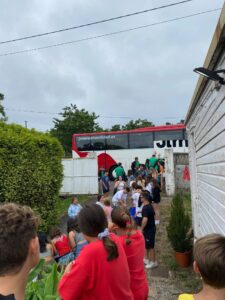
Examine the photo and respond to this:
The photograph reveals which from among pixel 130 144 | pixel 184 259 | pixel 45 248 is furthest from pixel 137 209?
pixel 130 144

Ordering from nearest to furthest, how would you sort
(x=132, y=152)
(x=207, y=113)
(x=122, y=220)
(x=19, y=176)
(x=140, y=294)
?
(x=140, y=294) < (x=122, y=220) < (x=207, y=113) < (x=19, y=176) < (x=132, y=152)

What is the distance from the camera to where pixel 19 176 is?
26.5 ft

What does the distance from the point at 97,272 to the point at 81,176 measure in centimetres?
1581

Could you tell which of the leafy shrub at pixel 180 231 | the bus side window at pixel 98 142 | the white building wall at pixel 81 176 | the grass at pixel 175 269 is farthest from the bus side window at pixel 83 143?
the leafy shrub at pixel 180 231

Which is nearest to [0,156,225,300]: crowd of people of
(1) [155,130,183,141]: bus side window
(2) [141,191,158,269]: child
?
(2) [141,191,158,269]: child

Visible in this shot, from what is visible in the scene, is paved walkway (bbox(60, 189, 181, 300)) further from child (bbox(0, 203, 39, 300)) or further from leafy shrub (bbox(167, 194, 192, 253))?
child (bbox(0, 203, 39, 300))

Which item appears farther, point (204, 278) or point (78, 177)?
point (78, 177)

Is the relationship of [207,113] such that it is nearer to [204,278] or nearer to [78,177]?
[204,278]

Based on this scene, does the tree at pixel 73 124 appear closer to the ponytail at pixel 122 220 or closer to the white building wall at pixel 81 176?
the white building wall at pixel 81 176

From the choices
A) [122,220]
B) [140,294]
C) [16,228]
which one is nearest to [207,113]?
[122,220]

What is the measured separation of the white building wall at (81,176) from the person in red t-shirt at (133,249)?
47.4 feet

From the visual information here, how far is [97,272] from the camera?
2279 millimetres

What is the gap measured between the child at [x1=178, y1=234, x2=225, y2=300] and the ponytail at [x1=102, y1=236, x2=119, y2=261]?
2.00ft

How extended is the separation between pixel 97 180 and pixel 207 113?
13457mm
